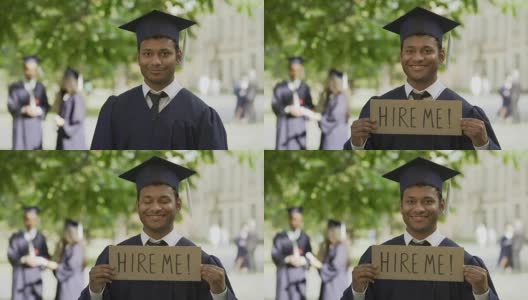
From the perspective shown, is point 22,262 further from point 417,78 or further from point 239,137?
point 417,78

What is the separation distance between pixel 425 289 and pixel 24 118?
182 centimetres

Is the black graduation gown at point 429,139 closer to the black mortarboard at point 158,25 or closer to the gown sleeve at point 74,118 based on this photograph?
the black mortarboard at point 158,25

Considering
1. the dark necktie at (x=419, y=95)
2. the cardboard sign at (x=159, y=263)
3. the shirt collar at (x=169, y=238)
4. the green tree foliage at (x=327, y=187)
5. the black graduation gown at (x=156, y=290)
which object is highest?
the dark necktie at (x=419, y=95)

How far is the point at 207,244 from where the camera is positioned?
5461 mm

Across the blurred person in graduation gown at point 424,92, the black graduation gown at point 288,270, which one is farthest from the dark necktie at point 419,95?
the black graduation gown at point 288,270

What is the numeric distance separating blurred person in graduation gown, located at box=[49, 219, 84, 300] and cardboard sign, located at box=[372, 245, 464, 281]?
1.24m

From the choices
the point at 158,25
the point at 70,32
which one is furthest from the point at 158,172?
the point at 70,32

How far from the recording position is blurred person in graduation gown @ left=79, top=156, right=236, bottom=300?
17.2ft

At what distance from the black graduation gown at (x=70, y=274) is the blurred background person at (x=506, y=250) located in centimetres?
172

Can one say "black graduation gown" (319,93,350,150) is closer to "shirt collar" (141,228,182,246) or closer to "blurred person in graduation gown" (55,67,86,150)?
"shirt collar" (141,228,182,246)

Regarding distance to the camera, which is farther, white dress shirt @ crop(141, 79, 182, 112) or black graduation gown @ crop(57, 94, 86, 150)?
black graduation gown @ crop(57, 94, 86, 150)

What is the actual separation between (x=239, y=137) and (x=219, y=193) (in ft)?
0.81

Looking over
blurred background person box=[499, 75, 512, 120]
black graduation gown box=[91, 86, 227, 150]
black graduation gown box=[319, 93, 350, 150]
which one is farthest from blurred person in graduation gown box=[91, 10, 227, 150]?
blurred background person box=[499, 75, 512, 120]

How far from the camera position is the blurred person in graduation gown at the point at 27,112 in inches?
221
